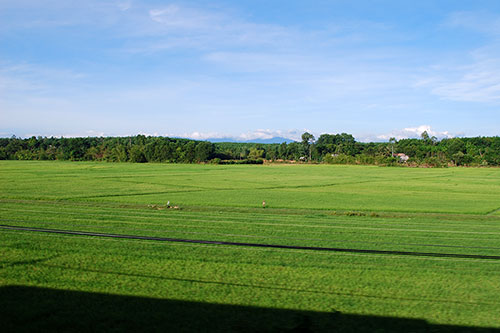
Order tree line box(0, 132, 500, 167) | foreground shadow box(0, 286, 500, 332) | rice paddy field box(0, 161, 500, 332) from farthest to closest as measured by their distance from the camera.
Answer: tree line box(0, 132, 500, 167), rice paddy field box(0, 161, 500, 332), foreground shadow box(0, 286, 500, 332)

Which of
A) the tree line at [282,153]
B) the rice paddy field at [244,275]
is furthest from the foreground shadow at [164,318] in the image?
the tree line at [282,153]

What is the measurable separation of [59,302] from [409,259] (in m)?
8.42

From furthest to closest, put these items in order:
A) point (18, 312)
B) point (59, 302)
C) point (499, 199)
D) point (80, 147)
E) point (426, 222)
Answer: point (80, 147), point (499, 199), point (426, 222), point (59, 302), point (18, 312)

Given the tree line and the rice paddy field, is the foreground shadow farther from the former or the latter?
the tree line

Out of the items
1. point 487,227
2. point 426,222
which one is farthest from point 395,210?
point 487,227

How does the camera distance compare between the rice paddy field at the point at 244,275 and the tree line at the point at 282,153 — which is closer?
the rice paddy field at the point at 244,275

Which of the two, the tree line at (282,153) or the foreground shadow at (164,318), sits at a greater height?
the tree line at (282,153)

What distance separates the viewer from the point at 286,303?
7.36m

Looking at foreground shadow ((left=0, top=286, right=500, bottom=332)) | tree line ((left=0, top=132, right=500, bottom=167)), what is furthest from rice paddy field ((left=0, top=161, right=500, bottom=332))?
tree line ((left=0, top=132, right=500, bottom=167))

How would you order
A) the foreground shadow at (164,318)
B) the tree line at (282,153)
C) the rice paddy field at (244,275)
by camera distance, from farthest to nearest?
the tree line at (282,153) < the rice paddy field at (244,275) < the foreground shadow at (164,318)

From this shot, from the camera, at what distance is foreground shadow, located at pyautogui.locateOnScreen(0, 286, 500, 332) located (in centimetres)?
620

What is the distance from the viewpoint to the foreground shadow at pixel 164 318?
6203 millimetres

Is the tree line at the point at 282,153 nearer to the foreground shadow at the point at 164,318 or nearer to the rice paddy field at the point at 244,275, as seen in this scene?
the rice paddy field at the point at 244,275

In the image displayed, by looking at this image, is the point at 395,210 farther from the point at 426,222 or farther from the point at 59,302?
the point at 59,302
